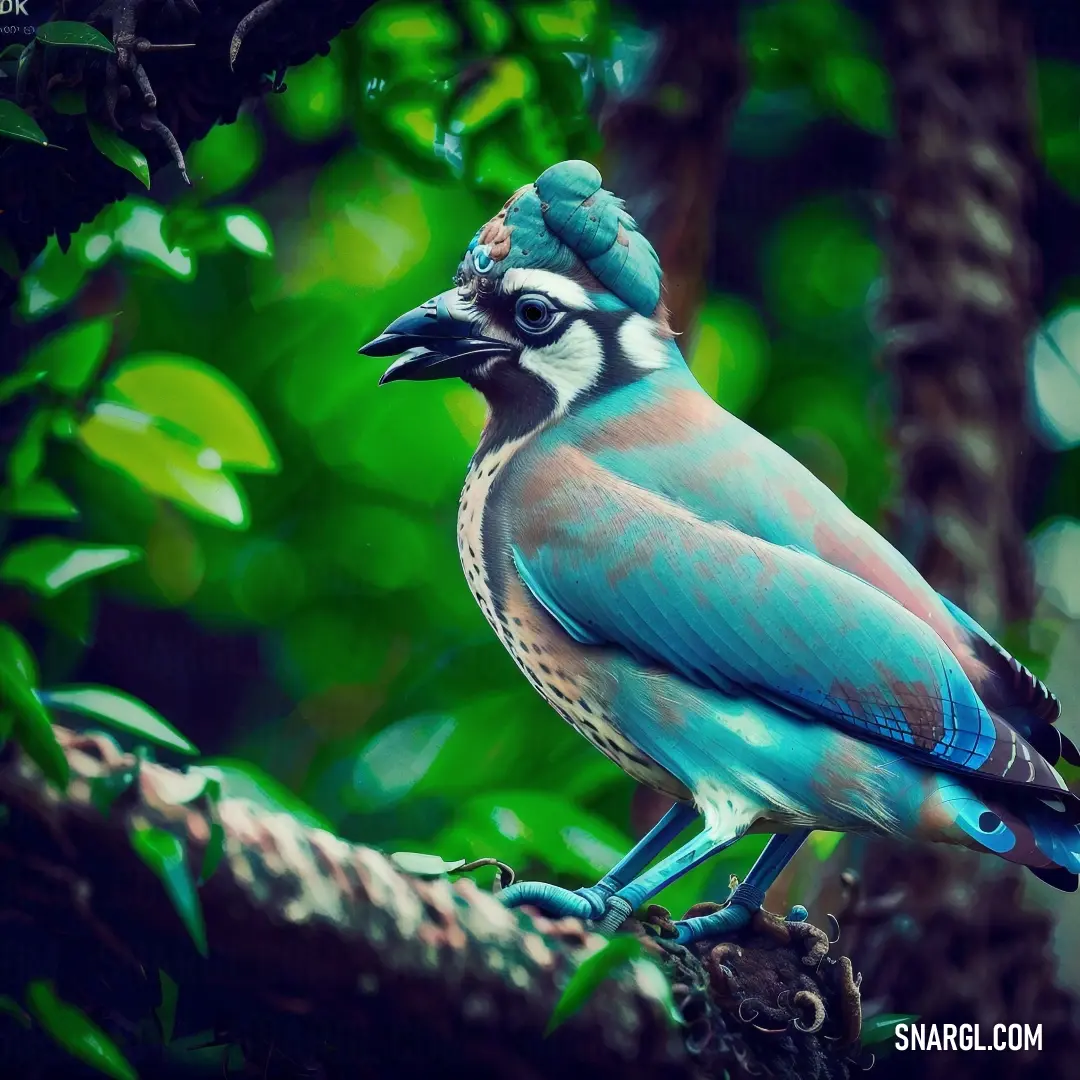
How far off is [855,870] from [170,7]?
1.83m

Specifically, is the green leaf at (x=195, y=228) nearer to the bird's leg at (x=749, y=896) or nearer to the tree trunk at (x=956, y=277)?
the tree trunk at (x=956, y=277)

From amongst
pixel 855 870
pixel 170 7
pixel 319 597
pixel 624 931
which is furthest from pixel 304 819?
pixel 170 7

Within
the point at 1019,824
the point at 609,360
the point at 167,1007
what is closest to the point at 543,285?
the point at 609,360

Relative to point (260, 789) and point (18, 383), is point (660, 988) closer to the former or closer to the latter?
point (260, 789)

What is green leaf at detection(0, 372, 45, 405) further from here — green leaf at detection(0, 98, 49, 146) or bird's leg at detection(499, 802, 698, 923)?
bird's leg at detection(499, 802, 698, 923)

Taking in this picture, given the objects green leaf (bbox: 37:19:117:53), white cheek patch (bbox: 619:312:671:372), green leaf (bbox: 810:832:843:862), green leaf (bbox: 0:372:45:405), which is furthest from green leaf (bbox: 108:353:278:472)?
green leaf (bbox: 810:832:843:862)

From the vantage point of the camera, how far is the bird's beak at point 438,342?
2.18 meters

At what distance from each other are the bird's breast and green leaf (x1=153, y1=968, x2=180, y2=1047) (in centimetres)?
68

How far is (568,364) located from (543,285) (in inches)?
4.9

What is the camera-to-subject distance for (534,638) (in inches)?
82.2

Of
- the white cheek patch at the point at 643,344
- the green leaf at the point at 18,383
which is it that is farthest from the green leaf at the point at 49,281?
the white cheek patch at the point at 643,344

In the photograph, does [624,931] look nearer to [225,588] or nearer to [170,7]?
[225,588]

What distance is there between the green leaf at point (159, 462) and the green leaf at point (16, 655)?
0.31m

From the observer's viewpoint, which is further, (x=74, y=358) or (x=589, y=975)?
(x=74, y=358)
